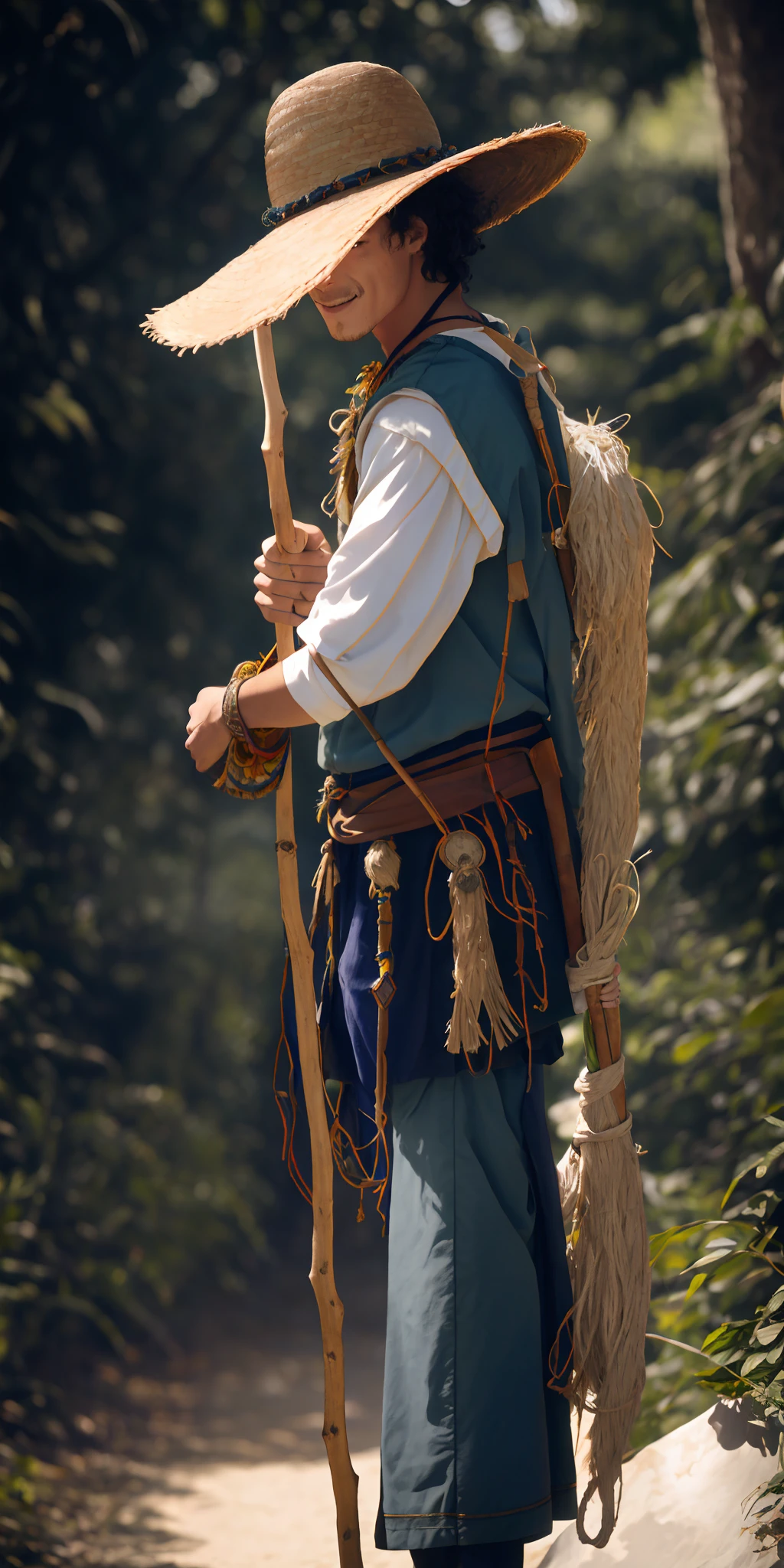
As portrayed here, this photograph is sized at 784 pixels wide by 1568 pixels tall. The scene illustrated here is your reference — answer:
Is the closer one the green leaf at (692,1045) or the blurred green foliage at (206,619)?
the green leaf at (692,1045)

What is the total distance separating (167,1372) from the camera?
159 inches

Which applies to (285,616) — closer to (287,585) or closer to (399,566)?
(287,585)

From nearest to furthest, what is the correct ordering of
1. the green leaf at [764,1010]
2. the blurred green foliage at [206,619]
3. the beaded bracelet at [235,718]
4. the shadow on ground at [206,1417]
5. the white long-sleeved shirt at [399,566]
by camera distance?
the white long-sleeved shirt at [399,566] < the beaded bracelet at [235,718] < the green leaf at [764,1010] < the shadow on ground at [206,1417] < the blurred green foliage at [206,619]

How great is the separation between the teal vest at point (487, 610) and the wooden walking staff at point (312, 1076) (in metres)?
0.18

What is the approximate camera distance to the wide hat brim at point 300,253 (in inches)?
60.4

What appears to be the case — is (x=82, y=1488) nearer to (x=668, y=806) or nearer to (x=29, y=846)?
(x=29, y=846)

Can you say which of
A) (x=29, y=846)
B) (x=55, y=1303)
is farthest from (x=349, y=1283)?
(x=29, y=846)

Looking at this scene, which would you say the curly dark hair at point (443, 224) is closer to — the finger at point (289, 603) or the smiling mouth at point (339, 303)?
the smiling mouth at point (339, 303)

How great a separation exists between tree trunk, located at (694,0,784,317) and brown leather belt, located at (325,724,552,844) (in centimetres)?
211

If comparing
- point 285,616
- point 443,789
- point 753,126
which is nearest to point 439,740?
point 443,789

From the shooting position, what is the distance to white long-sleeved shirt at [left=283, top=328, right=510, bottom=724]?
151cm

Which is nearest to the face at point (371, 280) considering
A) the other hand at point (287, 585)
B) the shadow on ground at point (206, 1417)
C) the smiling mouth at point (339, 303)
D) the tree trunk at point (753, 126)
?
the smiling mouth at point (339, 303)

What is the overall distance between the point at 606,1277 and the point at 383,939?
51 centimetres

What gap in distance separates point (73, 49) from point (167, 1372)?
11.9 feet
